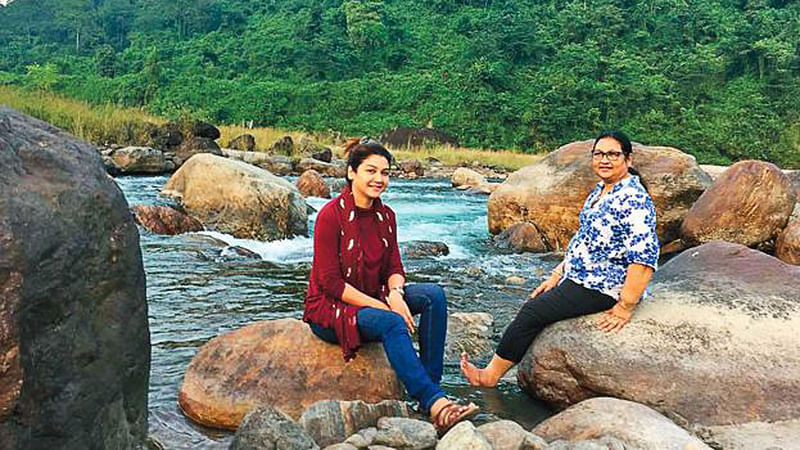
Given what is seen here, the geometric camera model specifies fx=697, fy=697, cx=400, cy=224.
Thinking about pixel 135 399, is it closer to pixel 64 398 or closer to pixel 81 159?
pixel 64 398

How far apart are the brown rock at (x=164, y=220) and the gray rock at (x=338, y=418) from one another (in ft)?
19.5

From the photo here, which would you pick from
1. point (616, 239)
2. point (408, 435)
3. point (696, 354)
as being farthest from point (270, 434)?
point (696, 354)

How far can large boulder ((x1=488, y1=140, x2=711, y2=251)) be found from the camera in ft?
27.9

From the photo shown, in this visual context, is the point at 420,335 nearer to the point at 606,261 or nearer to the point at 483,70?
the point at 606,261

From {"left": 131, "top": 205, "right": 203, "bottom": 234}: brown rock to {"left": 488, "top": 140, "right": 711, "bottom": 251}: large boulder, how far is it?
4280 mm

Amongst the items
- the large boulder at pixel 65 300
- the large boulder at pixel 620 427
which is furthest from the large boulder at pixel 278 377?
the large boulder at pixel 620 427

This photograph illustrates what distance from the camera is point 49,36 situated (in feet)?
195

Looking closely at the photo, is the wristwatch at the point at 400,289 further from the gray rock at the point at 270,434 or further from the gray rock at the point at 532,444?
the gray rock at the point at 532,444

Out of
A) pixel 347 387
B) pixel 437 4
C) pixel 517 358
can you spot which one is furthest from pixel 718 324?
pixel 437 4

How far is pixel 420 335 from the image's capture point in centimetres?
402

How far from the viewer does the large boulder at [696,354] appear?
362 cm

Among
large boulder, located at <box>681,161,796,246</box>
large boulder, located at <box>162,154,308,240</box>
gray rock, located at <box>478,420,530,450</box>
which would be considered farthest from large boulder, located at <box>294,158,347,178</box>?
gray rock, located at <box>478,420,530,450</box>

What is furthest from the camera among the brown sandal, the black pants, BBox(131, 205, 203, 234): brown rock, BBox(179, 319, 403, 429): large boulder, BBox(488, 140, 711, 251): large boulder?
BBox(131, 205, 203, 234): brown rock

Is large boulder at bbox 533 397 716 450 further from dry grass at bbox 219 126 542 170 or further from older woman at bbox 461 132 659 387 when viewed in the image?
dry grass at bbox 219 126 542 170
